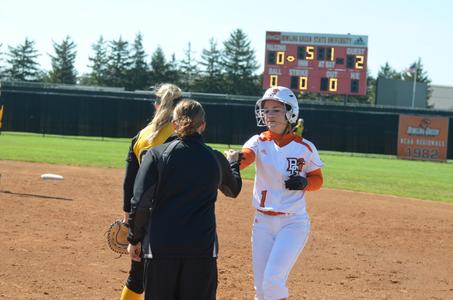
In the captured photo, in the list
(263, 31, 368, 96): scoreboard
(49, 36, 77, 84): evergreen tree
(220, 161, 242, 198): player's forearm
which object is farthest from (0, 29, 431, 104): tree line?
(220, 161, 242, 198): player's forearm

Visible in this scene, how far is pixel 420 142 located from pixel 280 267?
94.4 ft

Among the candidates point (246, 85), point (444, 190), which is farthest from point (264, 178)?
point (246, 85)

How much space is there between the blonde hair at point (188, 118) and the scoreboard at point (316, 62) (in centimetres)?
2908

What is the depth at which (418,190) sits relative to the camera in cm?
1636

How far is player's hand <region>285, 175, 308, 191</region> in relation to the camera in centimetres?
458

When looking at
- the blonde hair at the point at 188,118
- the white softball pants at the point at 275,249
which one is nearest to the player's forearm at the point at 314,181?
the white softball pants at the point at 275,249

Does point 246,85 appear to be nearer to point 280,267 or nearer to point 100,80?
point 100,80

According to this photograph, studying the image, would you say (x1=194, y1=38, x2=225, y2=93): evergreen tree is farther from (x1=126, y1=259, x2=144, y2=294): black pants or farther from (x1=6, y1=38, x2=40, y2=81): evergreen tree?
(x1=126, y1=259, x2=144, y2=294): black pants

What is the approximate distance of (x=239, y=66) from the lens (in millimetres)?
74312

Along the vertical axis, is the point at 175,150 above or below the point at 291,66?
below

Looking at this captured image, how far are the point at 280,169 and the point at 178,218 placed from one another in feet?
4.12

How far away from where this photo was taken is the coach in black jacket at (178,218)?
371 cm

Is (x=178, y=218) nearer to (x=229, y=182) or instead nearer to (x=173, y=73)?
(x=229, y=182)

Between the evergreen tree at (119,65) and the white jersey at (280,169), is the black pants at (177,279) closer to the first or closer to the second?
the white jersey at (280,169)
